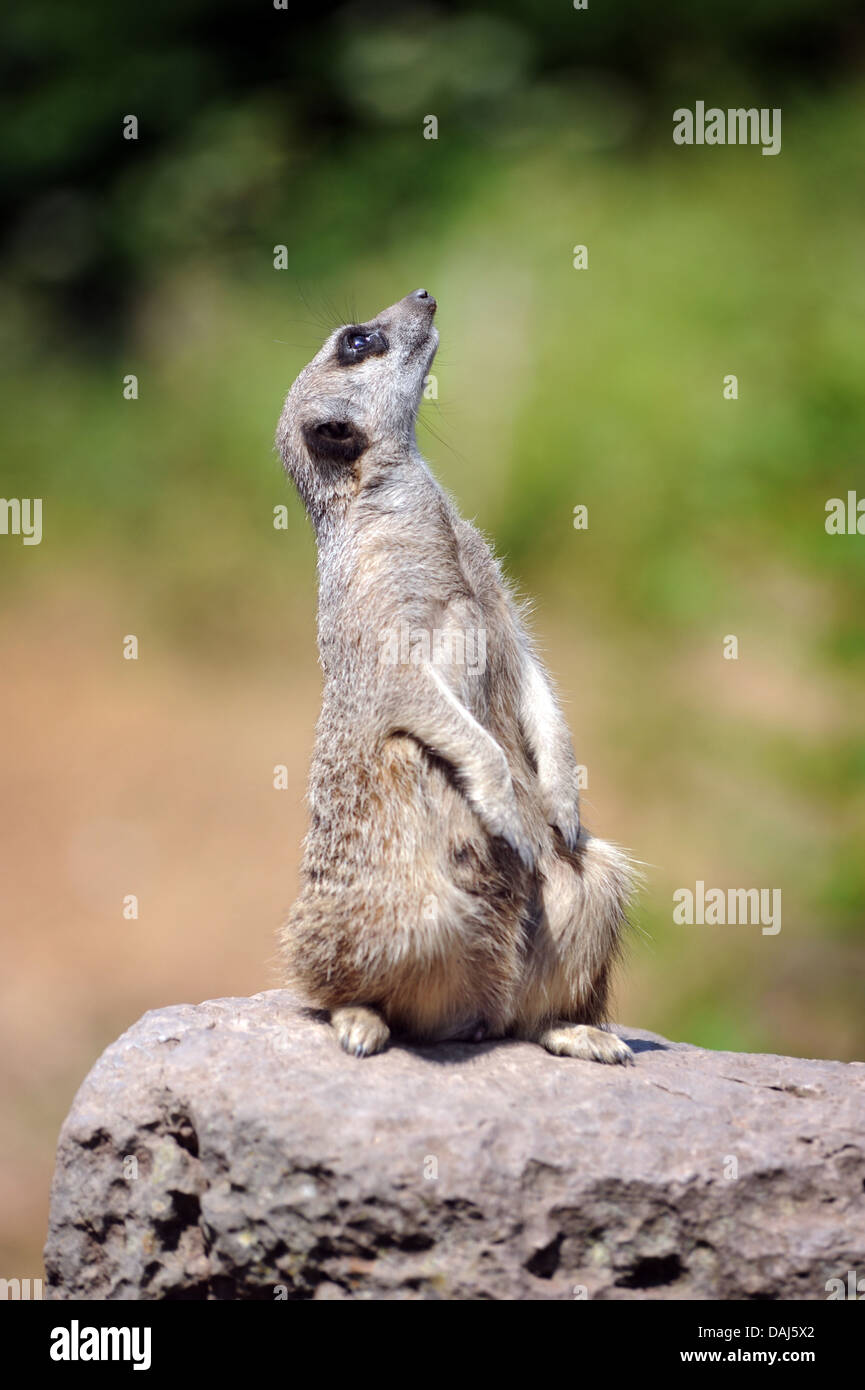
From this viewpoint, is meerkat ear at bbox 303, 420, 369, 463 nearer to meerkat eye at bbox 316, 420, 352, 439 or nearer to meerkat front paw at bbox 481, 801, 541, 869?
meerkat eye at bbox 316, 420, 352, 439

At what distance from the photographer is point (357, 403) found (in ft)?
12.5

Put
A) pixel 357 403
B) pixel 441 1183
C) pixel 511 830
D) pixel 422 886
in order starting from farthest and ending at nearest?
pixel 357 403
pixel 511 830
pixel 422 886
pixel 441 1183

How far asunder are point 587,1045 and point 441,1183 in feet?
2.49

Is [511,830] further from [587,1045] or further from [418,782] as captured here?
[587,1045]

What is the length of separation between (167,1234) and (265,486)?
7.39 meters

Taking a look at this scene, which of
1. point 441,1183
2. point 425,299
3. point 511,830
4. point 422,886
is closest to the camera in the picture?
point 441,1183

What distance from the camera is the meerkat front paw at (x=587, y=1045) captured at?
3660 mm

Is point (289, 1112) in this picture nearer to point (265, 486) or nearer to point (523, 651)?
point (523, 651)

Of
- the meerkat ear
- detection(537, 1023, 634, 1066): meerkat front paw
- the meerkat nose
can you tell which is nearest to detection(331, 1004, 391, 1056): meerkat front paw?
detection(537, 1023, 634, 1066): meerkat front paw

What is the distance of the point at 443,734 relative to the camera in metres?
3.56

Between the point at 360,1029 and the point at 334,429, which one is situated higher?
the point at 334,429

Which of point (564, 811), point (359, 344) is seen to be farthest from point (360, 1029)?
point (359, 344)

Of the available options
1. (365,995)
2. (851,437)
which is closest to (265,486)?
(851,437)

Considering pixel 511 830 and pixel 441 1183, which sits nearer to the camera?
pixel 441 1183
